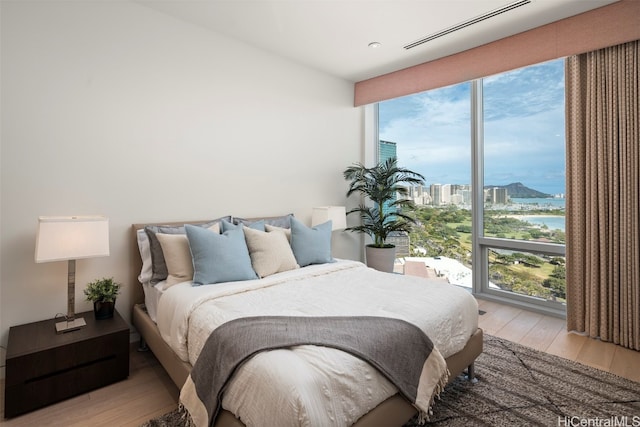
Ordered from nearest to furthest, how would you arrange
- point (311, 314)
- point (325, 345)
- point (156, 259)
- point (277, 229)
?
point (325, 345) → point (311, 314) → point (156, 259) → point (277, 229)

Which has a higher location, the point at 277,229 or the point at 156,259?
the point at 277,229

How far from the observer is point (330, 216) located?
378 cm

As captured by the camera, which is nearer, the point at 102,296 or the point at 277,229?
the point at 102,296

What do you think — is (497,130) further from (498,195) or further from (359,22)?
(359,22)

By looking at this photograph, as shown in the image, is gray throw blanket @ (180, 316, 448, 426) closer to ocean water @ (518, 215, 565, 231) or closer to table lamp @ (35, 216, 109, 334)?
table lamp @ (35, 216, 109, 334)

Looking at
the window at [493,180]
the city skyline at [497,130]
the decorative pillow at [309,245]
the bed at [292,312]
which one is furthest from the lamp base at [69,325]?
the city skyline at [497,130]

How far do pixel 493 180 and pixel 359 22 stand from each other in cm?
233

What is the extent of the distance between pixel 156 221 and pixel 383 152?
329 centimetres

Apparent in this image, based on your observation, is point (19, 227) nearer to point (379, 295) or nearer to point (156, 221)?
point (156, 221)

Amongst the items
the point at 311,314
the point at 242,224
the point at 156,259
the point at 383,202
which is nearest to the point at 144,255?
the point at 156,259

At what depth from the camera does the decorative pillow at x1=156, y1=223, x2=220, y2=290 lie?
7.96ft

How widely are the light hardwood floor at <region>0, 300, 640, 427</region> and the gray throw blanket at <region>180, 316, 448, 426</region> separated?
24.5 inches

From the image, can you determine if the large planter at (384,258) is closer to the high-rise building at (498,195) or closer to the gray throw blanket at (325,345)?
the high-rise building at (498,195)

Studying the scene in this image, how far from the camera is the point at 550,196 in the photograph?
345cm
